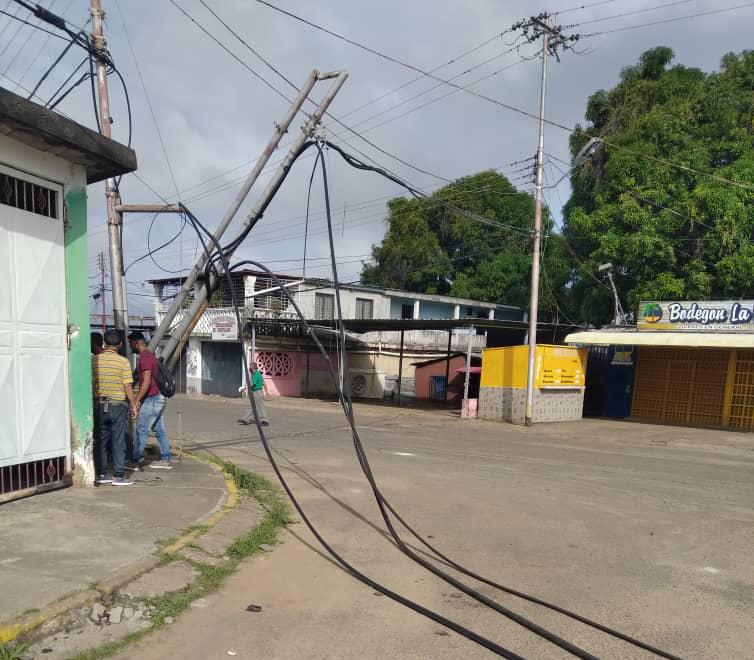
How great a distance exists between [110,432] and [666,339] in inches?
581

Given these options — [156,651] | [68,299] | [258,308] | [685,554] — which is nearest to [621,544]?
[685,554]

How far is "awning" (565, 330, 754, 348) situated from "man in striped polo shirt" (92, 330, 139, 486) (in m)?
14.0

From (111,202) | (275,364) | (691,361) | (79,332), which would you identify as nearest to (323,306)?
(275,364)

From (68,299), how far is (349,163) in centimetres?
433

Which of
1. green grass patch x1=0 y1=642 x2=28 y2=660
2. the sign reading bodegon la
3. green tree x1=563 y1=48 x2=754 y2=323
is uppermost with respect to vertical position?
green tree x1=563 y1=48 x2=754 y2=323

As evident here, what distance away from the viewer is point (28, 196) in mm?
5691

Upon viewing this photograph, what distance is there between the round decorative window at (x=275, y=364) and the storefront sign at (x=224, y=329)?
1.55 m

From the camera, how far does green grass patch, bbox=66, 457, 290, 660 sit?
3359 mm

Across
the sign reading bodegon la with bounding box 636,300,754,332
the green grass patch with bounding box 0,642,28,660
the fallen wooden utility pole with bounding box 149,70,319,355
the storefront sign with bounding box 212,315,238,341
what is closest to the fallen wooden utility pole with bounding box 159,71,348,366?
the fallen wooden utility pole with bounding box 149,70,319,355

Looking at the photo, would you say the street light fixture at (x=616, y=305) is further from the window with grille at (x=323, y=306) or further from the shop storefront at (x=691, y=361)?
the window with grille at (x=323, y=306)

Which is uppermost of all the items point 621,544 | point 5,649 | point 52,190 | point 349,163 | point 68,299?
point 349,163

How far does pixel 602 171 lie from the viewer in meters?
21.7

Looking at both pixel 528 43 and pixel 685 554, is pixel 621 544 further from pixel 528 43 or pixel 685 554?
pixel 528 43

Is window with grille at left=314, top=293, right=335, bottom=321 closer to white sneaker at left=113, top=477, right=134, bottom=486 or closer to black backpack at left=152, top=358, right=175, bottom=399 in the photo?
black backpack at left=152, top=358, right=175, bottom=399
